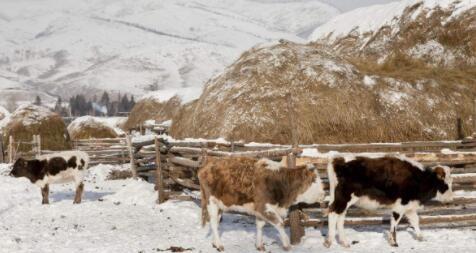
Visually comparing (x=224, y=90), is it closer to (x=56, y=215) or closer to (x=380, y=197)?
(x=56, y=215)

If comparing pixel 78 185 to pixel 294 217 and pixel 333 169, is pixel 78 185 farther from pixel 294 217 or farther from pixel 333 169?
pixel 333 169

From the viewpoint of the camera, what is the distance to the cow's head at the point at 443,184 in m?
10.1

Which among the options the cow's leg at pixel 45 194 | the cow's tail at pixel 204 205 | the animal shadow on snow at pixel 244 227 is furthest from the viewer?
the cow's leg at pixel 45 194

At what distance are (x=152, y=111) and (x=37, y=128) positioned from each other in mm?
26515

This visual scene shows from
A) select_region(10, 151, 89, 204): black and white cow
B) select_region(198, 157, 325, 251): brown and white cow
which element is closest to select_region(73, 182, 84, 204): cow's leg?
select_region(10, 151, 89, 204): black and white cow

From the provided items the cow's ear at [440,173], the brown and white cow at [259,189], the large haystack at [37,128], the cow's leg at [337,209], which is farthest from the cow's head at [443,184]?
the large haystack at [37,128]

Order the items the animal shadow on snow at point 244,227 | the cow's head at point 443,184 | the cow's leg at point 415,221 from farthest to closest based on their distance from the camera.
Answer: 1. the animal shadow on snow at point 244,227
2. the cow's head at point 443,184
3. the cow's leg at point 415,221

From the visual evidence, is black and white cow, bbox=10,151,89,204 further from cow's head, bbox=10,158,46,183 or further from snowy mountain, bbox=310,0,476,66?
snowy mountain, bbox=310,0,476,66

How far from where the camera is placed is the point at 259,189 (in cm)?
933

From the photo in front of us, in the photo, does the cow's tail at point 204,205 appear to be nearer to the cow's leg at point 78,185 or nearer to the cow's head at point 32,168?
the cow's leg at point 78,185

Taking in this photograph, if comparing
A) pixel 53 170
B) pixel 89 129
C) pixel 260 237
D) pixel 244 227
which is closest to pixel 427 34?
pixel 244 227

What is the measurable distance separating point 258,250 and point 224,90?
1348 cm

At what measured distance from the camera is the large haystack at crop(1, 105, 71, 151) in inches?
1200

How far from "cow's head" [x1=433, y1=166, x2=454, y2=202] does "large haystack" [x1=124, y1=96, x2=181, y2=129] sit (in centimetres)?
4240
